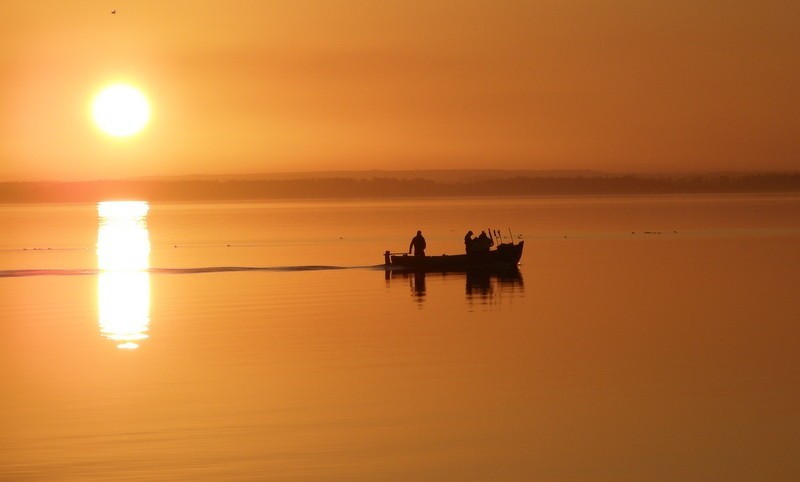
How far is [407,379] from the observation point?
2244 cm

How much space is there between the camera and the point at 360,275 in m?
51.0

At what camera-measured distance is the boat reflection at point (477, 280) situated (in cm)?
4150

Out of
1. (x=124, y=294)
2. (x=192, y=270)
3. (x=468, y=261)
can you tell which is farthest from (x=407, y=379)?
(x=192, y=270)

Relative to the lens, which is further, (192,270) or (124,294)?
(192,270)

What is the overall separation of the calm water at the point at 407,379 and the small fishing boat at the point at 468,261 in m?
3.15

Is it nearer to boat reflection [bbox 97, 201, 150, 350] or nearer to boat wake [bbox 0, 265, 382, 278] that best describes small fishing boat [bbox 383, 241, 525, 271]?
boat wake [bbox 0, 265, 382, 278]

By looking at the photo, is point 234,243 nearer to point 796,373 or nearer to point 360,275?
point 360,275

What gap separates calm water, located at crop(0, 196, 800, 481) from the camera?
16.5 meters

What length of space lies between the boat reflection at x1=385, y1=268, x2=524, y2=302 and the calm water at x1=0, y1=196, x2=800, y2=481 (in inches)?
10.0

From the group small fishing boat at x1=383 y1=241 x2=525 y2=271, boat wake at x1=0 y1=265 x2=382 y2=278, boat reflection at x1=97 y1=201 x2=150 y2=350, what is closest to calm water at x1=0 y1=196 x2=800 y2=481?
boat reflection at x1=97 y1=201 x2=150 y2=350

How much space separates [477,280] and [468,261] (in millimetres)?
3633

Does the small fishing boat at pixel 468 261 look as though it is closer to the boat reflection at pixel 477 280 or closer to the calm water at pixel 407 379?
the boat reflection at pixel 477 280

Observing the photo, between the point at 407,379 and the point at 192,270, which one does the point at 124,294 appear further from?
the point at 407,379

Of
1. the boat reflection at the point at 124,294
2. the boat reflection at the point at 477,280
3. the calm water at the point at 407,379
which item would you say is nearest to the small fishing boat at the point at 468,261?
the boat reflection at the point at 477,280
